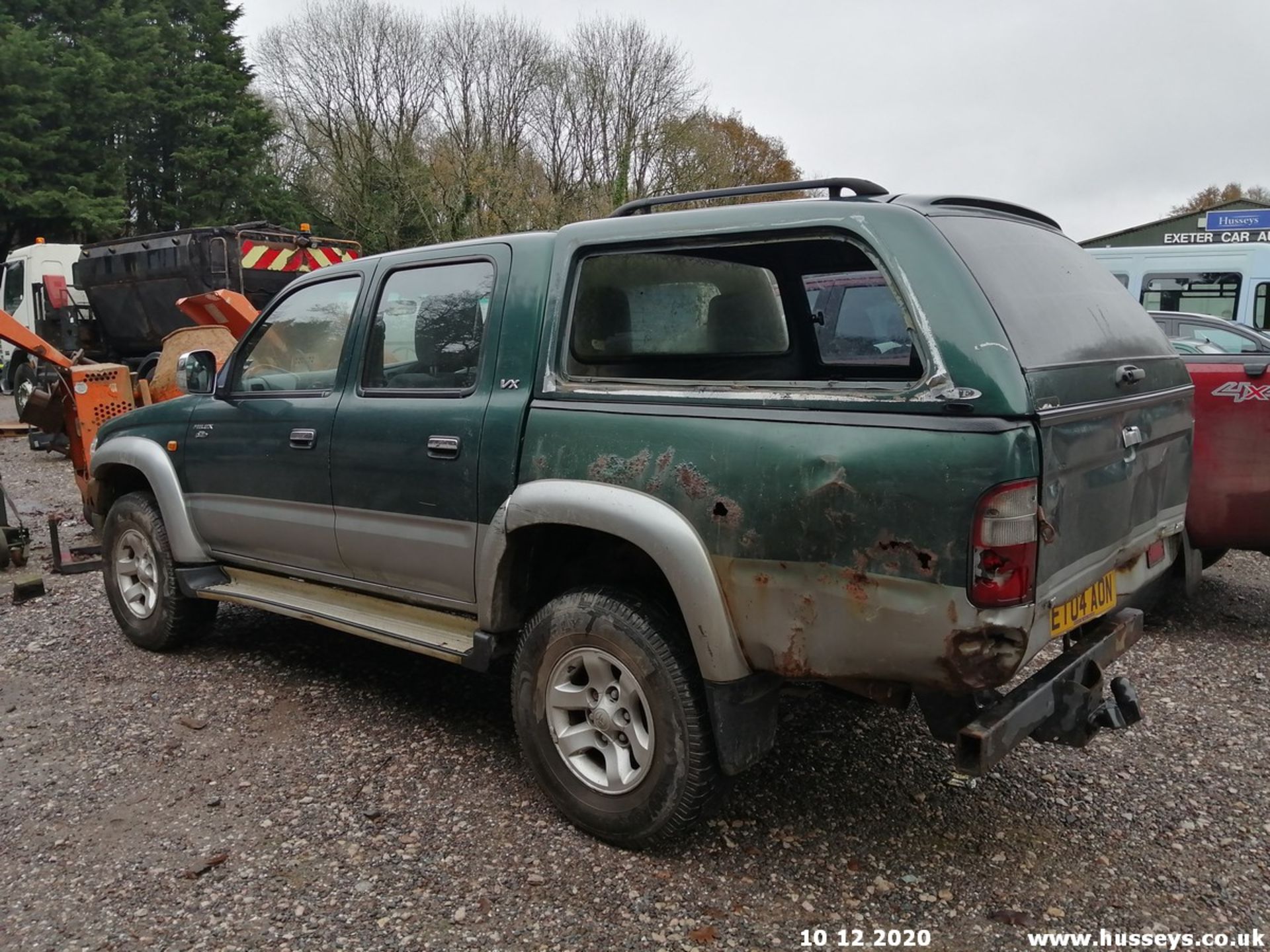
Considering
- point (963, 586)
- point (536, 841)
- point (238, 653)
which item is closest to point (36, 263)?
point (238, 653)

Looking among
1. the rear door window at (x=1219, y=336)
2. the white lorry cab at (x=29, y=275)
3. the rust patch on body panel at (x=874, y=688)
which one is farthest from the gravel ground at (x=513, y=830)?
the white lorry cab at (x=29, y=275)

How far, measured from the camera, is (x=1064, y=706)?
284 centimetres

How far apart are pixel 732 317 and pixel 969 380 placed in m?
1.45

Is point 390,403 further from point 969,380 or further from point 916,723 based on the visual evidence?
point 916,723

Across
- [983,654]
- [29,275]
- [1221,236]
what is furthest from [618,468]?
[1221,236]

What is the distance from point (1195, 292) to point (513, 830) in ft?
48.8

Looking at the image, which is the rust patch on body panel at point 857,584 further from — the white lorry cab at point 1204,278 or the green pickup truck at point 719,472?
the white lorry cab at point 1204,278

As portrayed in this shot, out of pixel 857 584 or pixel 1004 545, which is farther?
pixel 857 584

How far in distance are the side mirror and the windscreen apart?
11.3 ft

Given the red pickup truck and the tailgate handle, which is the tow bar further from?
the red pickup truck

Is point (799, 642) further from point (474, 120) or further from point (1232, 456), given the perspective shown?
point (474, 120)

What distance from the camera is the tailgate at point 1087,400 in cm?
255

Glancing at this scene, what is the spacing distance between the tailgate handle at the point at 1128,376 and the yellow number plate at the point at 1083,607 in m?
0.58

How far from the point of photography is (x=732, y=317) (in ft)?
12.4
